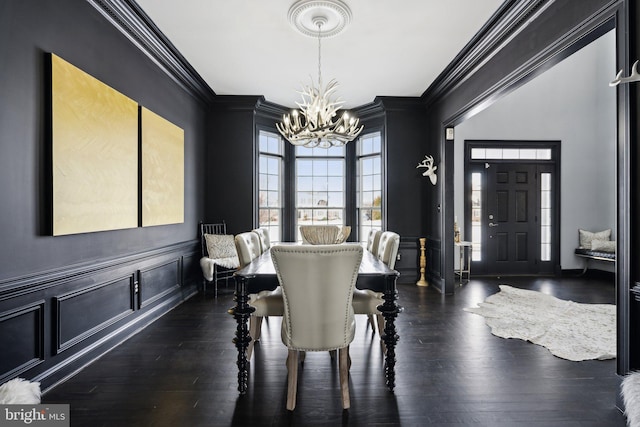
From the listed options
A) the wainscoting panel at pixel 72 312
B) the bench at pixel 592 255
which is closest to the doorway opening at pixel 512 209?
the bench at pixel 592 255

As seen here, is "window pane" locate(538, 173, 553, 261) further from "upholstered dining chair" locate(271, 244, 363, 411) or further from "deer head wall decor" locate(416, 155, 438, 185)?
"upholstered dining chair" locate(271, 244, 363, 411)

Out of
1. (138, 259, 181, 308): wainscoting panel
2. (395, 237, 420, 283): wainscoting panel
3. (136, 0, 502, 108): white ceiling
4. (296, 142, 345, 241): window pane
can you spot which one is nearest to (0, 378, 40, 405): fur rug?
(138, 259, 181, 308): wainscoting panel

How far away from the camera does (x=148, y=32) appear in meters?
3.46

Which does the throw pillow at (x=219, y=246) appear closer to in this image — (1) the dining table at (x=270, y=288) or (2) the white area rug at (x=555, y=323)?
(1) the dining table at (x=270, y=288)

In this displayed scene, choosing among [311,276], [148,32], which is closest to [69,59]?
[148,32]

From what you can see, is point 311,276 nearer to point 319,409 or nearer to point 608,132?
point 319,409

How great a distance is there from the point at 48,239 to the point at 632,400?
3321mm

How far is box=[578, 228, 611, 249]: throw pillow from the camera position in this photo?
20.0 feet

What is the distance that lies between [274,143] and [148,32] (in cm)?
310

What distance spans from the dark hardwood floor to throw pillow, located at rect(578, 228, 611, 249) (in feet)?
13.9

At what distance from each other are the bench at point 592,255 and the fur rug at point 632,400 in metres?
5.32

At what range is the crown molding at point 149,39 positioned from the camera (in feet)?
9.77

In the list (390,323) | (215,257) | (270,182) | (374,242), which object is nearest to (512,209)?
(374,242)

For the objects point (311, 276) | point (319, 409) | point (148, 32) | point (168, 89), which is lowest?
point (319, 409)
